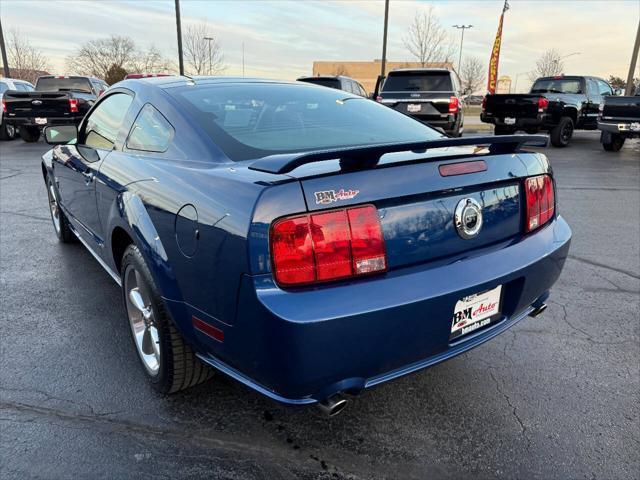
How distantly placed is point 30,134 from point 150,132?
46.7 feet

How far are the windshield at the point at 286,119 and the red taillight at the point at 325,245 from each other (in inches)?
23.7

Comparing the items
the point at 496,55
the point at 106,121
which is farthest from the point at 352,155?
the point at 496,55

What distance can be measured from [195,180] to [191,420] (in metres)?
1.14

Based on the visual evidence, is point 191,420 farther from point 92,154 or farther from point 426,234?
point 92,154

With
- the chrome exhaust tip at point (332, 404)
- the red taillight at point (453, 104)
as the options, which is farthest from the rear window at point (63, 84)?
the chrome exhaust tip at point (332, 404)

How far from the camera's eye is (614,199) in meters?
7.30

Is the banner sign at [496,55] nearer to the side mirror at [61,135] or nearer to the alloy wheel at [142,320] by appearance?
the side mirror at [61,135]

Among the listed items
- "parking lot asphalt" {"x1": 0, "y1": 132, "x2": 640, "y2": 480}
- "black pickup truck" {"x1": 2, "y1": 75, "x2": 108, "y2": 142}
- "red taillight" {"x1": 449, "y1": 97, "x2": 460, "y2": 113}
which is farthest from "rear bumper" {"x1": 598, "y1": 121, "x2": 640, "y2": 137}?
"black pickup truck" {"x1": 2, "y1": 75, "x2": 108, "y2": 142}

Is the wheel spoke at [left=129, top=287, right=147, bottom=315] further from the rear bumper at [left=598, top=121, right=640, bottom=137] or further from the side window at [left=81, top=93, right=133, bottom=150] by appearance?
the rear bumper at [left=598, top=121, right=640, bottom=137]

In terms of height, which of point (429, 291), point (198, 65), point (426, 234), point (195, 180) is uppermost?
point (198, 65)

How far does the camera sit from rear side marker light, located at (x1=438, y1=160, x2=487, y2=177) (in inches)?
77.3

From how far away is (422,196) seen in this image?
1898 millimetres

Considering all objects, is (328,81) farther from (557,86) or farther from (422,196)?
(422,196)

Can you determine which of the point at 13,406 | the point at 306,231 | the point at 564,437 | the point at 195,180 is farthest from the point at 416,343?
the point at 13,406
